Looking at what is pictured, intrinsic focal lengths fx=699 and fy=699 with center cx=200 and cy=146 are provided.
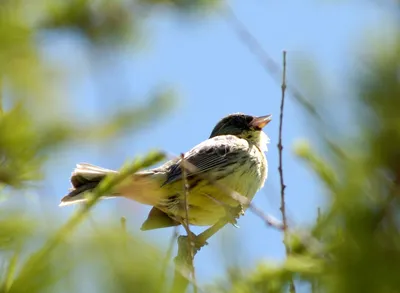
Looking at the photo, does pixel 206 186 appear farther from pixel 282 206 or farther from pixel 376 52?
pixel 376 52

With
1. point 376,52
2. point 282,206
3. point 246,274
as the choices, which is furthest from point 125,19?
point 376,52

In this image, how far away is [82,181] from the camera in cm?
630

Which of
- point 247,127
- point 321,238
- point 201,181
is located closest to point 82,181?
point 201,181

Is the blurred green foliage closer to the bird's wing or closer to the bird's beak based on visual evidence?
the bird's wing

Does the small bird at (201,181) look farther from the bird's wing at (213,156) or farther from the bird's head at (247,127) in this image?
the bird's head at (247,127)

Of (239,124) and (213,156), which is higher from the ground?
(239,124)

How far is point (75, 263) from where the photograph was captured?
4.80ft

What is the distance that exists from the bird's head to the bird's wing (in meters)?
0.58

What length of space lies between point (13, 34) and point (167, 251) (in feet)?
3.17

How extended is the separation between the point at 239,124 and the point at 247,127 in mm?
147

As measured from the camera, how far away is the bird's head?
26.9 feet

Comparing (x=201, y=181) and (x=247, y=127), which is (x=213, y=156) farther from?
(x=247, y=127)

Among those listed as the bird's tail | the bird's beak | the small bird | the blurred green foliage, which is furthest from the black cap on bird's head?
the blurred green foliage

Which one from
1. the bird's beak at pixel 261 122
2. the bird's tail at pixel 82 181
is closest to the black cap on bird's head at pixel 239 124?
the bird's beak at pixel 261 122
